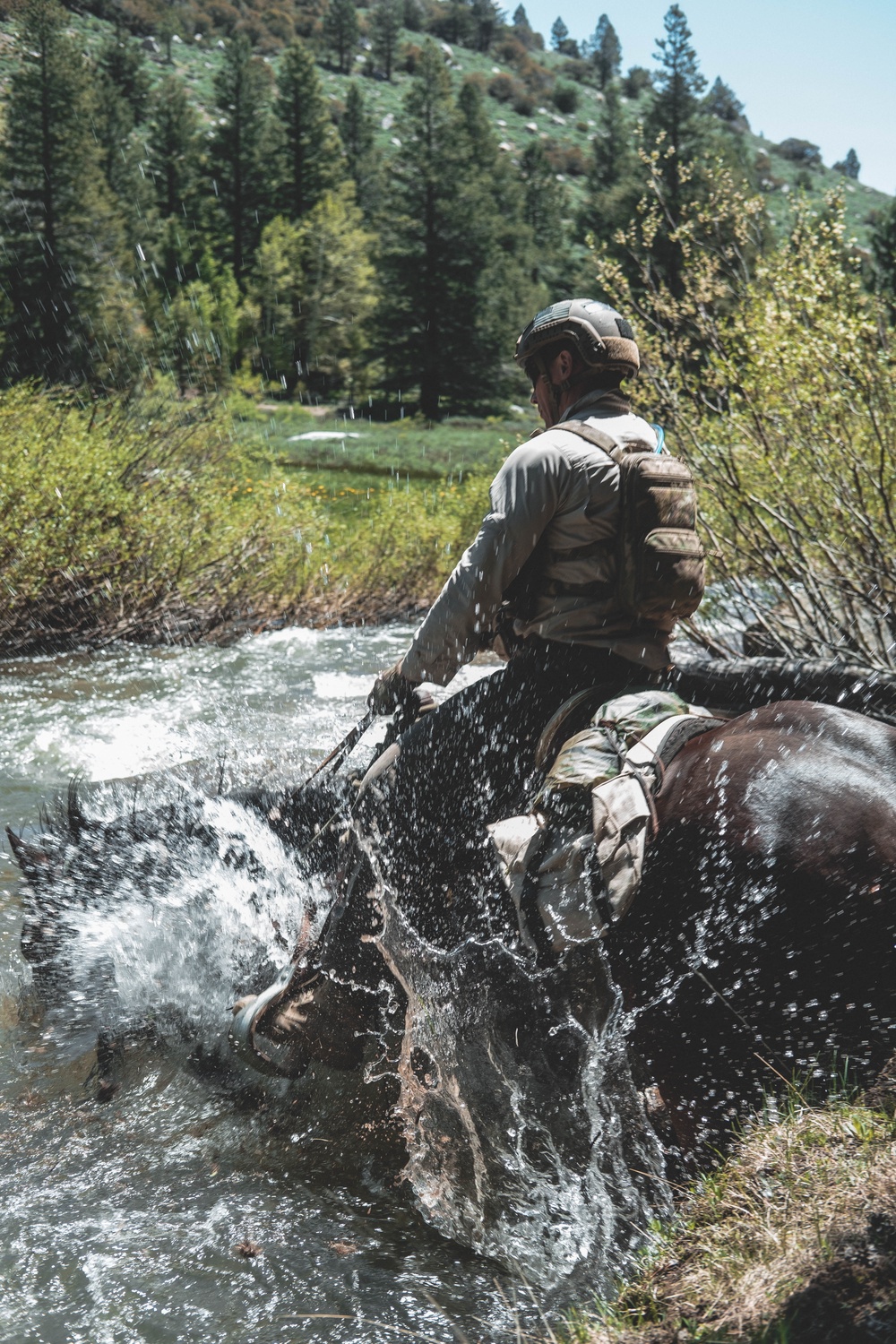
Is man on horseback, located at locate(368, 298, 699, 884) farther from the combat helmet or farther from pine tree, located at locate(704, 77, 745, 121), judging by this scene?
pine tree, located at locate(704, 77, 745, 121)

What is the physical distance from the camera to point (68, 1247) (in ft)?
10.2

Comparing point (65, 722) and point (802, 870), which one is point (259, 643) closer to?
point (65, 722)

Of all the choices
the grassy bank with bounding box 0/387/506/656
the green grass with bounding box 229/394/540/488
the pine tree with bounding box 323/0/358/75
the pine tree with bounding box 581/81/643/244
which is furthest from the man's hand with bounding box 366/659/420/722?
the pine tree with bounding box 323/0/358/75

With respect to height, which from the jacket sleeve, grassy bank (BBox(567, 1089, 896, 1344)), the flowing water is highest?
the jacket sleeve

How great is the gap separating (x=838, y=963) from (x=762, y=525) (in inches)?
206

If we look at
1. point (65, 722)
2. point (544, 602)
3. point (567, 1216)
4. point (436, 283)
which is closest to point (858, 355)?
point (544, 602)

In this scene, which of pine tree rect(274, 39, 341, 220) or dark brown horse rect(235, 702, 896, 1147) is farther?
pine tree rect(274, 39, 341, 220)

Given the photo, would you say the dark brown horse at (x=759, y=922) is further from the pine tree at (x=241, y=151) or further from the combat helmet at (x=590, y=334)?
the pine tree at (x=241, y=151)

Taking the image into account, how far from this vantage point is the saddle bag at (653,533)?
3396 millimetres

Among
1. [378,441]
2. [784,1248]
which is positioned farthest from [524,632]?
[378,441]

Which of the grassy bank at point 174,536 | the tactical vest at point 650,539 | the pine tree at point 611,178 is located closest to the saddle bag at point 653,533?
the tactical vest at point 650,539

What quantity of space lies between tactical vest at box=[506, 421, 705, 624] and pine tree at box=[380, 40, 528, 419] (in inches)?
2562

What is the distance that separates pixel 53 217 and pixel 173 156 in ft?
126

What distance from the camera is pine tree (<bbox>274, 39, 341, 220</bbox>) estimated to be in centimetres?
8288
